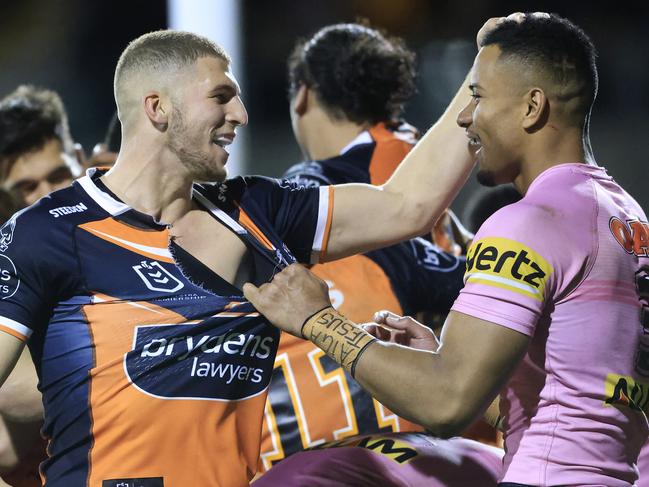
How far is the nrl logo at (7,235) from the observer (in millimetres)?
2250

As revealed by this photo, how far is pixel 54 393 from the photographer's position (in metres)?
2.32

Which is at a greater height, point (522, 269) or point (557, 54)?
point (557, 54)

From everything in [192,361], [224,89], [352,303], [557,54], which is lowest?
[352,303]

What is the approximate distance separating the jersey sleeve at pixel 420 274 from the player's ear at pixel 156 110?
1.34 meters

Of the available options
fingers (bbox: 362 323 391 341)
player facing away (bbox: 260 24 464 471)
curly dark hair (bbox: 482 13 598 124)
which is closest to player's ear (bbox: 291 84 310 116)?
player facing away (bbox: 260 24 464 471)

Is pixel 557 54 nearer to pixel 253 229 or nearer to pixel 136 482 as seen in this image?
pixel 253 229

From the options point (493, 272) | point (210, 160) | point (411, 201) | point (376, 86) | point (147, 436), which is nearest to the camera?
point (493, 272)

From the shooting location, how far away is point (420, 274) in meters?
3.73

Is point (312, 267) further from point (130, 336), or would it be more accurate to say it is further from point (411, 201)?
point (130, 336)

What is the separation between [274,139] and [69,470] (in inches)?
214

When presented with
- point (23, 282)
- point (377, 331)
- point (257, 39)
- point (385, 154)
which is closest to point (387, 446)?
point (377, 331)

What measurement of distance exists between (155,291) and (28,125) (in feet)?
8.67

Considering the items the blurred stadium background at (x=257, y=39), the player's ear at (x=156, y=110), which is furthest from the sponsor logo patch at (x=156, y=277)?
the blurred stadium background at (x=257, y=39)

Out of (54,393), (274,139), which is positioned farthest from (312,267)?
(274,139)
